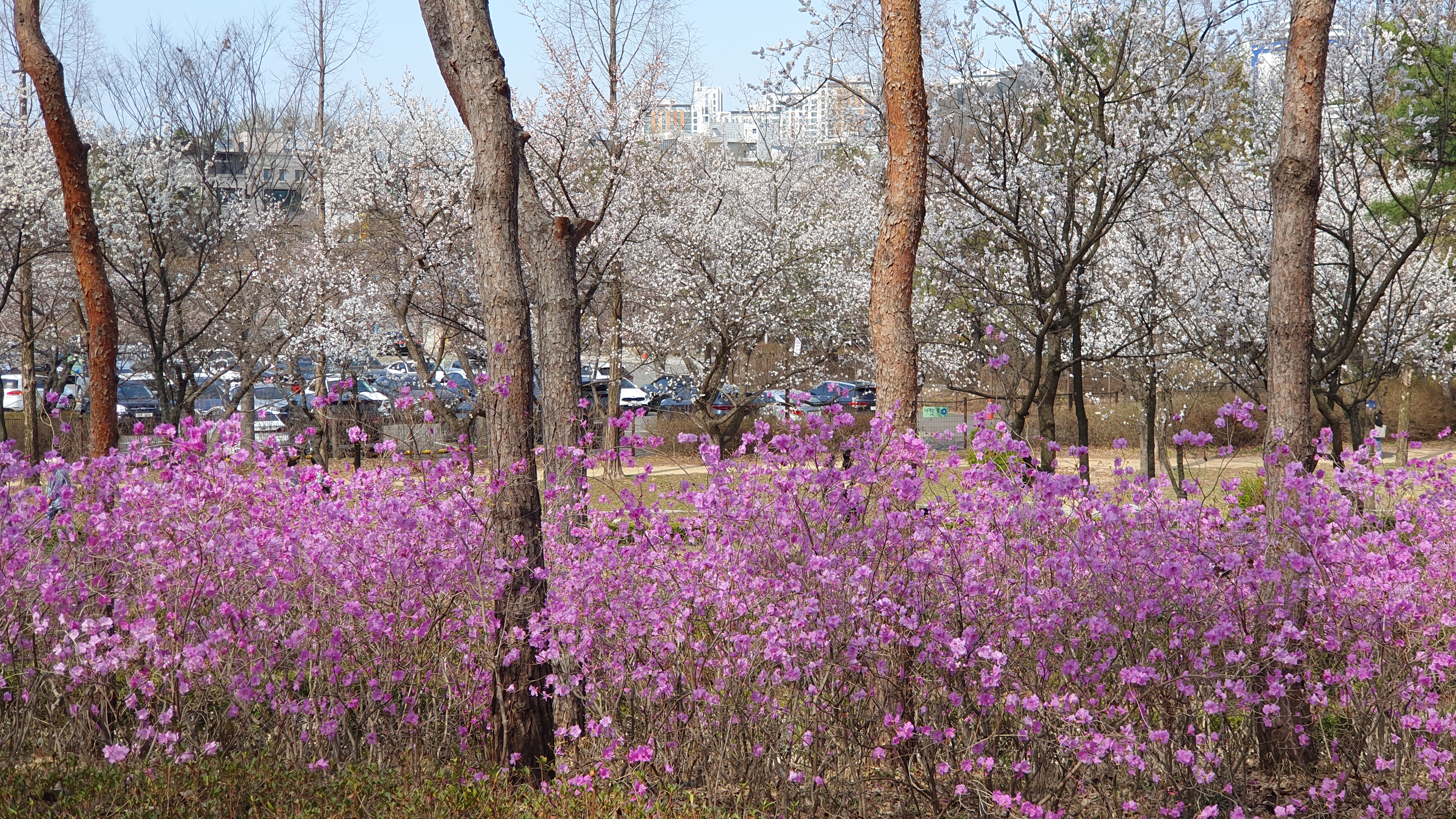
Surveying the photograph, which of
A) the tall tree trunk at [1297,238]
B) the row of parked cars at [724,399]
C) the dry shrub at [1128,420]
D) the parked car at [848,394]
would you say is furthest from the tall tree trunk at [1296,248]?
the parked car at [848,394]

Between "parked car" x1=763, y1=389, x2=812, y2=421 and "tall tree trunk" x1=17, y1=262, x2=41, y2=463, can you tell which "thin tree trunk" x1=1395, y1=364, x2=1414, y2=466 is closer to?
"parked car" x1=763, y1=389, x2=812, y2=421

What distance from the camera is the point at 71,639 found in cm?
414

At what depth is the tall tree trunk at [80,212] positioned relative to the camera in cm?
639

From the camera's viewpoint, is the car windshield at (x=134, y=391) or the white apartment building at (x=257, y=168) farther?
the car windshield at (x=134, y=391)

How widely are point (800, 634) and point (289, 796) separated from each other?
183 cm

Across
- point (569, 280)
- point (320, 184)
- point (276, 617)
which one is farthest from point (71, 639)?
point (320, 184)

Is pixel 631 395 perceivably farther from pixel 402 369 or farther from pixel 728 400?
pixel 728 400

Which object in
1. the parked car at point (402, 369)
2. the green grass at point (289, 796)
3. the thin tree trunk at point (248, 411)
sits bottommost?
the green grass at point (289, 796)

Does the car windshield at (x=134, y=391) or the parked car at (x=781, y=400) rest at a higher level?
the car windshield at (x=134, y=391)

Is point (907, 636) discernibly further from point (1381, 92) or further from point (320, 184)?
point (320, 184)

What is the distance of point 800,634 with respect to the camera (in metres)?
3.64

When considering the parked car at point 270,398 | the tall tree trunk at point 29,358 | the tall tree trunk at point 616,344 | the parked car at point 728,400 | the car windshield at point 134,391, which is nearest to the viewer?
the tall tree trunk at point 29,358

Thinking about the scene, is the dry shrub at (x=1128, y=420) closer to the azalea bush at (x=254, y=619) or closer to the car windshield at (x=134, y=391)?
the azalea bush at (x=254, y=619)

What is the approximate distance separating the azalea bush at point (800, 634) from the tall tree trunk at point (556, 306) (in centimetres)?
83
